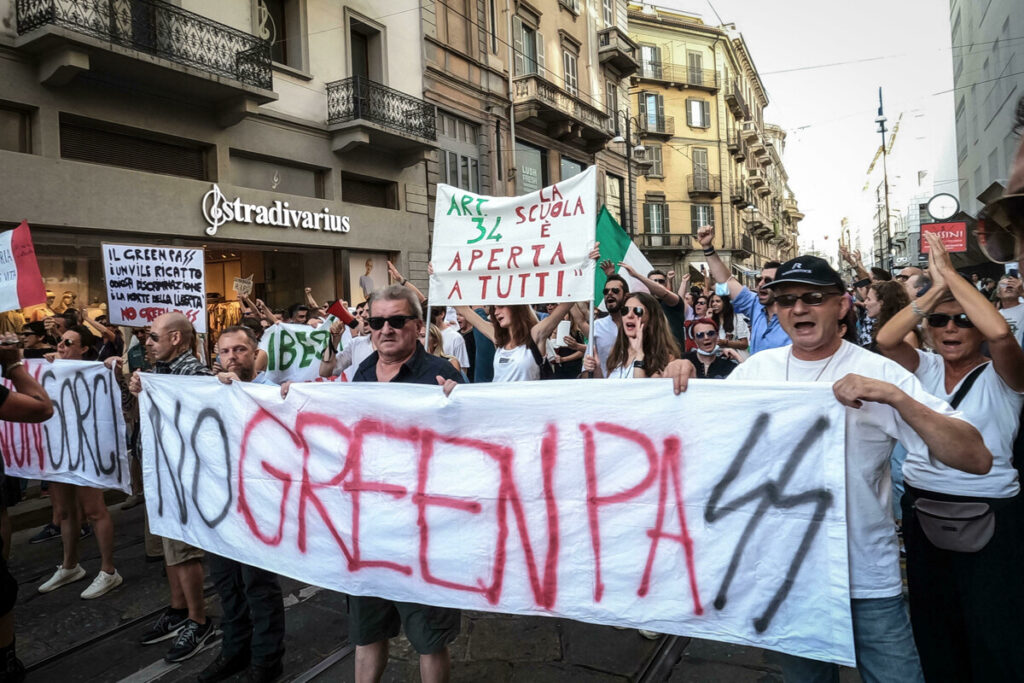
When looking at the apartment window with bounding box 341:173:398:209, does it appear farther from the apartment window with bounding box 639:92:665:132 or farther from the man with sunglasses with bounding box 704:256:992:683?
the apartment window with bounding box 639:92:665:132

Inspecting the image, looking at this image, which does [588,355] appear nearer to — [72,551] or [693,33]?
[72,551]

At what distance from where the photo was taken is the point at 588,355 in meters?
4.15

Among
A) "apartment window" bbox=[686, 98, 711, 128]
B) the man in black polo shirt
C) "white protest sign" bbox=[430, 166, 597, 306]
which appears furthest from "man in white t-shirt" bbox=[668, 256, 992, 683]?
"apartment window" bbox=[686, 98, 711, 128]

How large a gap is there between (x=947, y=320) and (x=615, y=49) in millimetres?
26838

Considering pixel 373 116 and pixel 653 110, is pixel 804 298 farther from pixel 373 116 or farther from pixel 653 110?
pixel 653 110

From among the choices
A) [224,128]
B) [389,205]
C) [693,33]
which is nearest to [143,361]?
[224,128]

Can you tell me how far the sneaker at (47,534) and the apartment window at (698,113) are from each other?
44.4 metres

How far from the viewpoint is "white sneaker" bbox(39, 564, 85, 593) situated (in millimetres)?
4383

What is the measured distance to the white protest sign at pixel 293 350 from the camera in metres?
6.83

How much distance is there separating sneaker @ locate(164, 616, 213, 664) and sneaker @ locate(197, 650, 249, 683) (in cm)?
24

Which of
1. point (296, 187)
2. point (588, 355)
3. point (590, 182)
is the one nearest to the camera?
point (588, 355)

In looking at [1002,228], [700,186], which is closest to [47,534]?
[1002,228]

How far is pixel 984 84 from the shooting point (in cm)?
2653

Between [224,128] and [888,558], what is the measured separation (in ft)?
45.4
